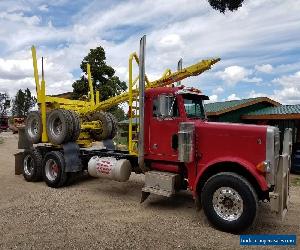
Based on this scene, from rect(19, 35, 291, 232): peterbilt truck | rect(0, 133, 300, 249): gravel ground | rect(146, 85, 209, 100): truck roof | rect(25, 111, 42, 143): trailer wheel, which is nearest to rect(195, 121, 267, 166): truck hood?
rect(19, 35, 291, 232): peterbilt truck

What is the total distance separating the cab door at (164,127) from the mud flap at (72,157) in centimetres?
326

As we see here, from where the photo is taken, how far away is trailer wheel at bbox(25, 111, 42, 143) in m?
11.9

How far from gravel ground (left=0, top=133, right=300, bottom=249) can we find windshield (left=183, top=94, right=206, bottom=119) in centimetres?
235

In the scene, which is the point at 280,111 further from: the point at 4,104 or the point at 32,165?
the point at 4,104

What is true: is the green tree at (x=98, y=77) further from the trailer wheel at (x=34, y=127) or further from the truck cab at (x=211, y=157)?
the truck cab at (x=211, y=157)

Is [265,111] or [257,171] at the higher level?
[265,111]

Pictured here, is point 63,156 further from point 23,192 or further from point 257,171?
point 257,171

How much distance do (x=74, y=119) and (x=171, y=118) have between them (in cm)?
Answer: 395

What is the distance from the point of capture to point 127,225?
7.45 m

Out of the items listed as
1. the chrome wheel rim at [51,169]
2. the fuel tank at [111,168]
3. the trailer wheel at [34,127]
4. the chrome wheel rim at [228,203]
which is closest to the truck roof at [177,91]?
the fuel tank at [111,168]

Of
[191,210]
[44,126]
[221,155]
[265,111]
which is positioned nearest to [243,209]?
[221,155]

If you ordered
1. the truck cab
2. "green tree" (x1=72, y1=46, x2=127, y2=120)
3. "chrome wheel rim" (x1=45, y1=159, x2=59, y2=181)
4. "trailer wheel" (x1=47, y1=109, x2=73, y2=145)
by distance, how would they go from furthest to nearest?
"green tree" (x1=72, y1=46, x2=127, y2=120) → "chrome wheel rim" (x1=45, y1=159, x2=59, y2=181) → "trailer wheel" (x1=47, y1=109, x2=73, y2=145) → the truck cab

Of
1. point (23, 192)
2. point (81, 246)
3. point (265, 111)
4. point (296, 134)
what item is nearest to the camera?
point (81, 246)

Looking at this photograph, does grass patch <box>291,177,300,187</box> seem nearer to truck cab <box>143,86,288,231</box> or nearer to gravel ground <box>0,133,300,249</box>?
gravel ground <box>0,133,300,249</box>
